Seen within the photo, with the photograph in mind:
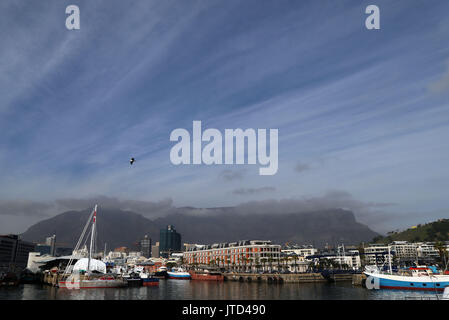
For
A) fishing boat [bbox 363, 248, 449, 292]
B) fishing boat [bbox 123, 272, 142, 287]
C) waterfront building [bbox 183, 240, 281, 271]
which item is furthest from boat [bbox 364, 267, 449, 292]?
waterfront building [bbox 183, 240, 281, 271]

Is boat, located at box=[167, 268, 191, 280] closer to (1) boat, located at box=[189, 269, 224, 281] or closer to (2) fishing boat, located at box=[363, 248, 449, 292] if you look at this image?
(1) boat, located at box=[189, 269, 224, 281]

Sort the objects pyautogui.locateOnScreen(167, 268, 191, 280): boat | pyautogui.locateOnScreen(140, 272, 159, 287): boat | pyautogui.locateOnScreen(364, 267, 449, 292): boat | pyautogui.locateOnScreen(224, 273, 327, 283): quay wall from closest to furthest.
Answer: pyautogui.locateOnScreen(364, 267, 449, 292): boat, pyautogui.locateOnScreen(140, 272, 159, 287): boat, pyautogui.locateOnScreen(224, 273, 327, 283): quay wall, pyautogui.locateOnScreen(167, 268, 191, 280): boat

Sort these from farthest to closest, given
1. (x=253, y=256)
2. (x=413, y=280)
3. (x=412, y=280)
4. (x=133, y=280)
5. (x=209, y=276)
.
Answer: (x=253, y=256) → (x=209, y=276) → (x=133, y=280) → (x=412, y=280) → (x=413, y=280)

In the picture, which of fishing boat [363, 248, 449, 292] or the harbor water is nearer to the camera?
the harbor water

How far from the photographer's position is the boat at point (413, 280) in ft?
249

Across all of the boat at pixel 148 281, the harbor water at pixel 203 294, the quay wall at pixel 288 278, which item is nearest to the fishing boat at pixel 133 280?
the boat at pixel 148 281

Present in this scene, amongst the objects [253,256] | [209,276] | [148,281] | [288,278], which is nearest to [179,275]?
[209,276]

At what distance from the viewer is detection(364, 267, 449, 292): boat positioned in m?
75.8

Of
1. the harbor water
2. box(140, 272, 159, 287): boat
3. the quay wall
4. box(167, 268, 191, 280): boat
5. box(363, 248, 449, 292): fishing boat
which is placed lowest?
box(167, 268, 191, 280): boat

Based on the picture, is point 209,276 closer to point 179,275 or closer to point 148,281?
point 179,275

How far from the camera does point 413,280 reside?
259ft

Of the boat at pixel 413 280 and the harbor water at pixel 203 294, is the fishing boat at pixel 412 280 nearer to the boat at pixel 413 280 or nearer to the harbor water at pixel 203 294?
the boat at pixel 413 280
